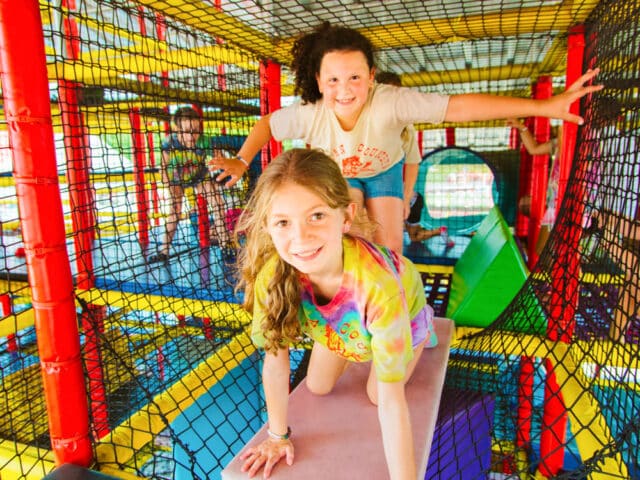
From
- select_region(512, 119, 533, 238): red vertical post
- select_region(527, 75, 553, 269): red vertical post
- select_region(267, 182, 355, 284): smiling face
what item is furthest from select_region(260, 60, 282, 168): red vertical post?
select_region(512, 119, 533, 238): red vertical post

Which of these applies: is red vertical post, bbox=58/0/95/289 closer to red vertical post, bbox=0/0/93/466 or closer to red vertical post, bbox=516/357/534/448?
red vertical post, bbox=0/0/93/466

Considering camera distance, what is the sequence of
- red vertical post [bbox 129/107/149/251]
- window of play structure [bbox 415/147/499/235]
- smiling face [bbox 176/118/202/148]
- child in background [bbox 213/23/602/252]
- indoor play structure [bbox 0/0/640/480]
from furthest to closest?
window of play structure [bbox 415/147/499/235] < smiling face [bbox 176/118/202/148] < red vertical post [bbox 129/107/149/251] < child in background [bbox 213/23/602/252] < indoor play structure [bbox 0/0/640/480]

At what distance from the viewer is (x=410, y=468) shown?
91 cm

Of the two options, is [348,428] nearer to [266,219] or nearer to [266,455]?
[266,455]

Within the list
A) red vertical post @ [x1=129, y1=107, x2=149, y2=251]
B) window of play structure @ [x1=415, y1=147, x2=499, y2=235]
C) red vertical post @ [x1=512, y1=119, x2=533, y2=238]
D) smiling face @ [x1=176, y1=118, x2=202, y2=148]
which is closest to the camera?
red vertical post @ [x1=129, y1=107, x2=149, y2=251]

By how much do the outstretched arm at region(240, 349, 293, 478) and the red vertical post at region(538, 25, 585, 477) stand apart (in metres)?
0.73

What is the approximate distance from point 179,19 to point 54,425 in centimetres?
136

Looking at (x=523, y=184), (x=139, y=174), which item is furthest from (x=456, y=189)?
(x=139, y=174)

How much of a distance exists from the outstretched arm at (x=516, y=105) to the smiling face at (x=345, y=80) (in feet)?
0.97

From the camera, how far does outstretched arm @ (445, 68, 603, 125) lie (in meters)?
1.25

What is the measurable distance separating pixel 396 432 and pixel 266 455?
0.95ft

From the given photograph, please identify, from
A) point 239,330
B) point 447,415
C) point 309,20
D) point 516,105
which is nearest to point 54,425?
point 239,330

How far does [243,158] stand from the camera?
1729 mm

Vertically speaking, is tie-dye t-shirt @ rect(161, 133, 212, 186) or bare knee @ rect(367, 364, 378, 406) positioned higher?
tie-dye t-shirt @ rect(161, 133, 212, 186)
